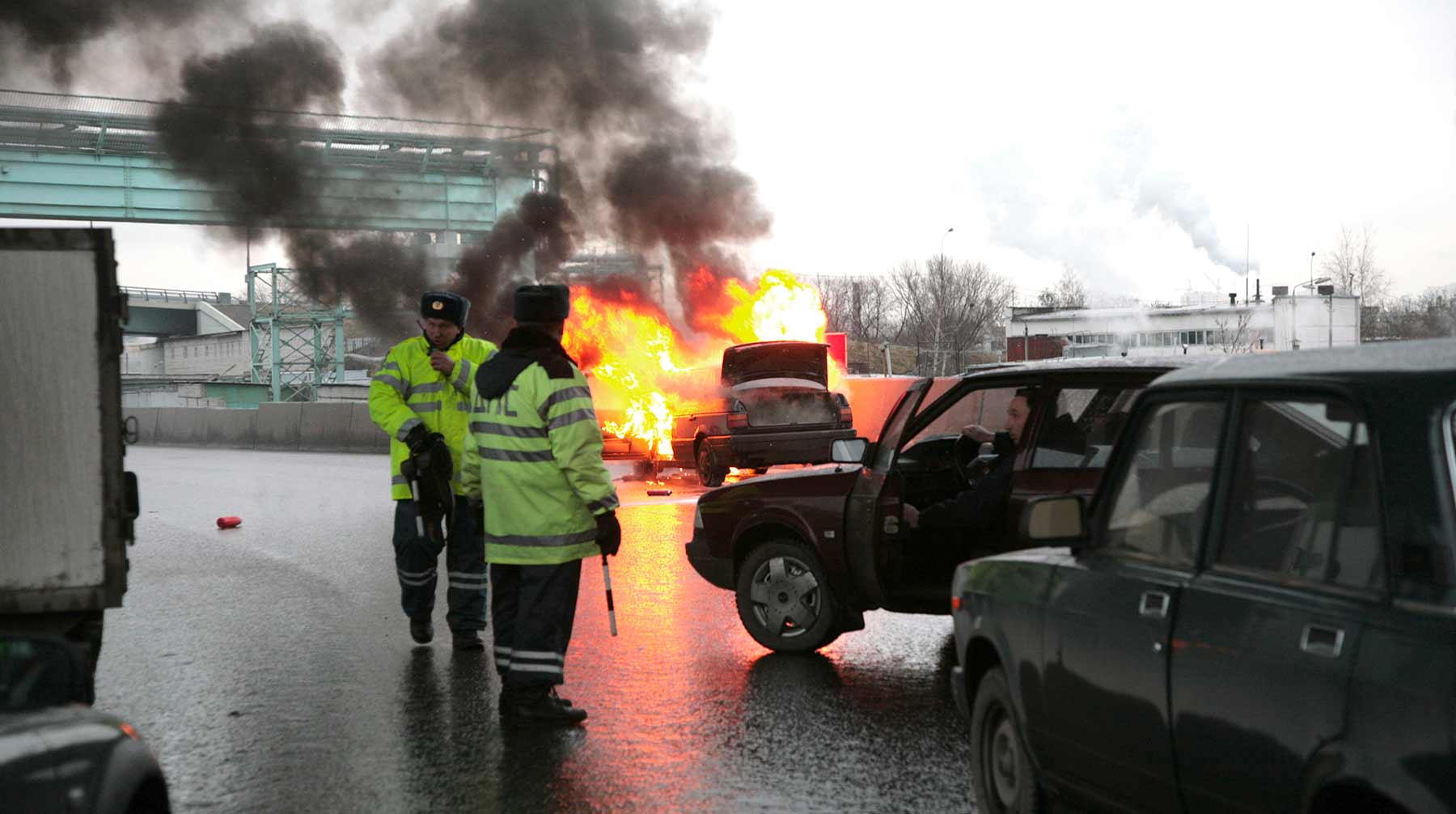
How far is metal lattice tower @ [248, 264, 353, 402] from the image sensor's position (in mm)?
66625

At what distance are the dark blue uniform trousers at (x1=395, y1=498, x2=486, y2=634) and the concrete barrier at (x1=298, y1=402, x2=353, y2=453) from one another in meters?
24.9

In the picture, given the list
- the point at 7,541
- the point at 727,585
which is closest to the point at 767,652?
the point at 727,585

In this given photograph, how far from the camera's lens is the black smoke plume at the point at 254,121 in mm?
21125

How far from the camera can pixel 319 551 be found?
1349cm

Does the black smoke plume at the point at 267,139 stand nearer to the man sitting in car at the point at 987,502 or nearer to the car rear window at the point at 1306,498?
the man sitting in car at the point at 987,502

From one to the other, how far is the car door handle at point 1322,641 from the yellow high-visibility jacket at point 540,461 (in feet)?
12.2

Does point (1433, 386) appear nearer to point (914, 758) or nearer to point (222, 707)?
point (914, 758)

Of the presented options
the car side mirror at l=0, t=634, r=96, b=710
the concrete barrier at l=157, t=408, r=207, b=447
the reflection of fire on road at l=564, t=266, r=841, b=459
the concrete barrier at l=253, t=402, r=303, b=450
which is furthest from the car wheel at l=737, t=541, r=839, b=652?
the concrete barrier at l=157, t=408, r=207, b=447

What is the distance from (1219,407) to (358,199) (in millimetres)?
22371

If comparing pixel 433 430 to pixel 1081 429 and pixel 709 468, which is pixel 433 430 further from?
pixel 709 468

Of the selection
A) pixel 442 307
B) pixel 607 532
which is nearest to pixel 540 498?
pixel 607 532

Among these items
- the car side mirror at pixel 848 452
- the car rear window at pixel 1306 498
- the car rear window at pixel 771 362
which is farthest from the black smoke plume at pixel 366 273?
the car rear window at pixel 1306 498

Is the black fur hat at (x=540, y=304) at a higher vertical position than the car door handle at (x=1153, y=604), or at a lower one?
higher

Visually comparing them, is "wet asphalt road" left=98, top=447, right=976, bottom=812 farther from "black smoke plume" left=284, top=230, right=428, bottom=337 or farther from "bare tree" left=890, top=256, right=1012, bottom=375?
"bare tree" left=890, top=256, right=1012, bottom=375
